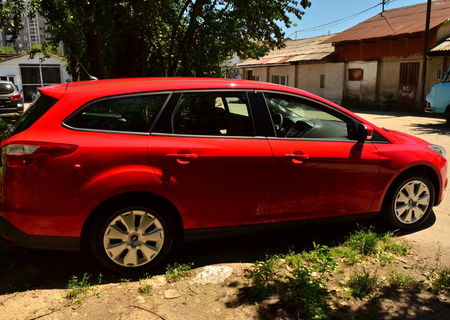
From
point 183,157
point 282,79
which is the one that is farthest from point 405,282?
point 282,79

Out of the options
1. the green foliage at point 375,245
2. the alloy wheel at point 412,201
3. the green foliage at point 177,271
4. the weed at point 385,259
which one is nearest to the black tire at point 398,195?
the alloy wheel at point 412,201

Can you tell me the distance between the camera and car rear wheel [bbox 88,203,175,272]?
3221mm

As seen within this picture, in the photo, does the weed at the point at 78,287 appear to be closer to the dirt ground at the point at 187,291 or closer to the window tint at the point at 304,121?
the dirt ground at the point at 187,291

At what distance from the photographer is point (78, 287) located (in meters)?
3.17

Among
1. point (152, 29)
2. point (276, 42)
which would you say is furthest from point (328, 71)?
point (152, 29)

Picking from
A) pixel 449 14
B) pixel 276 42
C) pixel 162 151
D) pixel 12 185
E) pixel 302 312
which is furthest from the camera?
pixel 449 14

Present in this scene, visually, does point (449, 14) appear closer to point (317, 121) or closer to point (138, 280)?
point (317, 121)

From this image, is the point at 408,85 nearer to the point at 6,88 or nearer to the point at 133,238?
the point at 6,88

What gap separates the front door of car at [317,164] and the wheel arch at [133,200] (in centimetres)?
91

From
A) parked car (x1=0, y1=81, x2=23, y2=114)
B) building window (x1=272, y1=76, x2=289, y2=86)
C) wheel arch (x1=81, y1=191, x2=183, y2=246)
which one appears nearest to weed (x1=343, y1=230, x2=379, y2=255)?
wheel arch (x1=81, y1=191, x2=183, y2=246)

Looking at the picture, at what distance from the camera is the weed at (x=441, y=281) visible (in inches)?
126

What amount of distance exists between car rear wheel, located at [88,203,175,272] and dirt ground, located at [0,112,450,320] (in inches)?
6.5

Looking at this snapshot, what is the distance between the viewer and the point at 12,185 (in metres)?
3.05

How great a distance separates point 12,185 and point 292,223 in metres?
2.41
